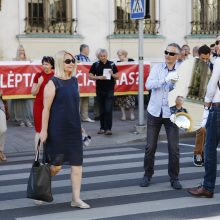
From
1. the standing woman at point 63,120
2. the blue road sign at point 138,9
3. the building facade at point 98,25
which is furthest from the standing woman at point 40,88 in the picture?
the building facade at point 98,25

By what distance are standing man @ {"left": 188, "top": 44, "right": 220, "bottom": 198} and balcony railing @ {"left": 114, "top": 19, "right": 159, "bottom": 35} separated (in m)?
11.9

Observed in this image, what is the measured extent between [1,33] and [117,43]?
3.77 m

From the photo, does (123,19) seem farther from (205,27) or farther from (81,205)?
(81,205)

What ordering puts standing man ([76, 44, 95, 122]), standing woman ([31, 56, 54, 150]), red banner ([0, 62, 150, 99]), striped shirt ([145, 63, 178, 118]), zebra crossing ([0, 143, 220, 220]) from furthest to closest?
standing man ([76, 44, 95, 122])
red banner ([0, 62, 150, 99])
standing woman ([31, 56, 54, 150])
striped shirt ([145, 63, 178, 118])
zebra crossing ([0, 143, 220, 220])

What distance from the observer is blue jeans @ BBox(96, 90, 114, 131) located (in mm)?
13305

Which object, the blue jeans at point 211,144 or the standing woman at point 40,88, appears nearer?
the blue jeans at point 211,144

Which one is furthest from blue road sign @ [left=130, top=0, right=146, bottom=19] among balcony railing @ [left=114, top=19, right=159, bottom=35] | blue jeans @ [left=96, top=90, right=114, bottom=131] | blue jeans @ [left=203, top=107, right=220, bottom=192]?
blue jeans @ [left=203, top=107, right=220, bottom=192]

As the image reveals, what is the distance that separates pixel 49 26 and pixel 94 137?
573 centimetres

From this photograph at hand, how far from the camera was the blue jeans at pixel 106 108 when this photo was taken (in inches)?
524

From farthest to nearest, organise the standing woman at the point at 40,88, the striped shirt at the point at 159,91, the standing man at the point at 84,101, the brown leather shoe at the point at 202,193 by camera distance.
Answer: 1. the standing man at the point at 84,101
2. the standing woman at the point at 40,88
3. the striped shirt at the point at 159,91
4. the brown leather shoe at the point at 202,193

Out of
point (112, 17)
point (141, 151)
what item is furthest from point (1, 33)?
point (141, 151)

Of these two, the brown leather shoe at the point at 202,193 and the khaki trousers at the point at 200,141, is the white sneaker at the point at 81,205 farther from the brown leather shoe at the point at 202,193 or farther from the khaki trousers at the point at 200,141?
the khaki trousers at the point at 200,141

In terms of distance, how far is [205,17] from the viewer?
20.4 m

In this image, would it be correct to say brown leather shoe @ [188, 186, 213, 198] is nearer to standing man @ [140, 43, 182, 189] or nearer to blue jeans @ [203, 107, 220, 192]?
blue jeans @ [203, 107, 220, 192]
